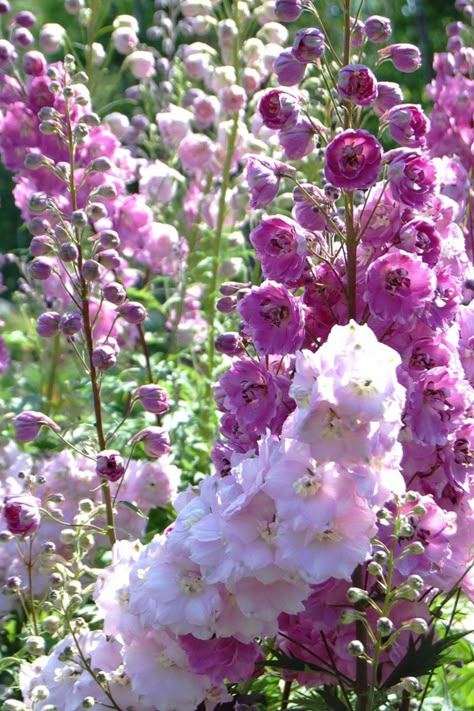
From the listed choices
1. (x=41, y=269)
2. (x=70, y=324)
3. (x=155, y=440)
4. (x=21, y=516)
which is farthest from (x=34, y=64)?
(x=21, y=516)

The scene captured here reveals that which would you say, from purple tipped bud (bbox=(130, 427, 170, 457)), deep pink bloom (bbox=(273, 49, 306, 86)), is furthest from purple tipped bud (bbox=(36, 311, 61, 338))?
deep pink bloom (bbox=(273, 49, 306, 86))

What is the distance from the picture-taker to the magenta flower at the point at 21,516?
161 centimetres

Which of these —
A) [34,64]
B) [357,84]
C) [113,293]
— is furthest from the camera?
Result: [34,64]

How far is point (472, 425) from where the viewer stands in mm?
1478

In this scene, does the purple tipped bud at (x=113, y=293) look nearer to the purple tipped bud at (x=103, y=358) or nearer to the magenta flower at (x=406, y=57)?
the purple tipped bud at (x=103, y=358)

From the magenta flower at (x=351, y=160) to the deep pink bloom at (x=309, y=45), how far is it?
134 mm

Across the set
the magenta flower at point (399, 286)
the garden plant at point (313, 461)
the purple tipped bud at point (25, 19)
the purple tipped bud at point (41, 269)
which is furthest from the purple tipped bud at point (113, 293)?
the purple tipped bud at point (25, 19)

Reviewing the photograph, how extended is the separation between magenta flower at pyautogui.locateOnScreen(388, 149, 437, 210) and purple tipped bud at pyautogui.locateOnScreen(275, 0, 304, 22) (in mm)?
261

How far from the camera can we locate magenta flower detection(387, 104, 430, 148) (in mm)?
1442

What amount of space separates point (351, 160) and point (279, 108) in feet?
0.50

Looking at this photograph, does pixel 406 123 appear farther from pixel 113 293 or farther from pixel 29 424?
pixel 29 424

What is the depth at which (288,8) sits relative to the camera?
1509 mm

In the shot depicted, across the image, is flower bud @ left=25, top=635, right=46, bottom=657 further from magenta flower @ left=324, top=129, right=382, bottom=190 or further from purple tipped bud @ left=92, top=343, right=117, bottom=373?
magenta flower @ left=324, top=129, right=382, bottom=190

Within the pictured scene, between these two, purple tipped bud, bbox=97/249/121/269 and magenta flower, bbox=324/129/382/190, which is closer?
magenta flower, bbox=324/129/382/190
